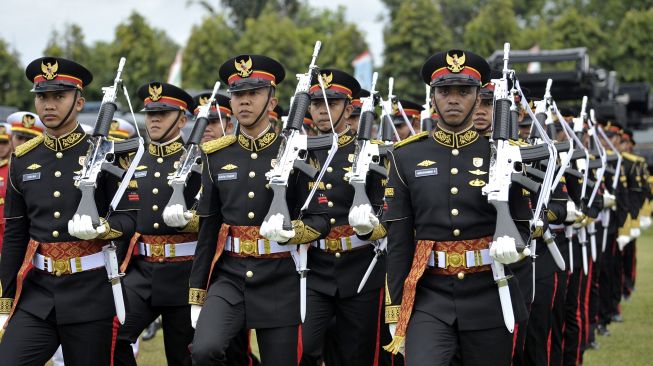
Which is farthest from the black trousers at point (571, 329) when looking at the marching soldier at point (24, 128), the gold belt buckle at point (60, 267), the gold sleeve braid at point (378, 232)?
the marching soldier at point (24, 128)

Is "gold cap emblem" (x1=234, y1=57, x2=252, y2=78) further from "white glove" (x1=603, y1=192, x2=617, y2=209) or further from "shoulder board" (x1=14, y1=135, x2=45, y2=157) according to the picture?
"white glove" (x1=603, y1=192, x2=617, y2=209)

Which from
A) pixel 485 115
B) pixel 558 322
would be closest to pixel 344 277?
pixel 485 115

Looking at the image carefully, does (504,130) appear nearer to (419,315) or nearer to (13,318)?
(419,315)

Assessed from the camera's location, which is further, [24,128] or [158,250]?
[24,128]

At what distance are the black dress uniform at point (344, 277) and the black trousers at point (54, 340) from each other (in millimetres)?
1577

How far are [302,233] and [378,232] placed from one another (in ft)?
3.12

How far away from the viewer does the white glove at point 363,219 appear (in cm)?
700

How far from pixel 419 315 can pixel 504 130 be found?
109 centimetres

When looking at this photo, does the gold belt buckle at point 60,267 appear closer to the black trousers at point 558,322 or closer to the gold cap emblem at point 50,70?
the gold cap emblem at point 50,70

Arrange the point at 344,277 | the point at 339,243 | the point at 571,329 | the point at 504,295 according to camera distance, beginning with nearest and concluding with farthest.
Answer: the point at 504,295 → the point at 344,277 → the point at 339,243 → the point at 571,329

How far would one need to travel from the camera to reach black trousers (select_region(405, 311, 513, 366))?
582 centimetres

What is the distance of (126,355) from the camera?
7582 millimetres

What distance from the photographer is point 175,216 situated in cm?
752

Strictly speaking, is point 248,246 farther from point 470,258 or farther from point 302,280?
point 470,258
